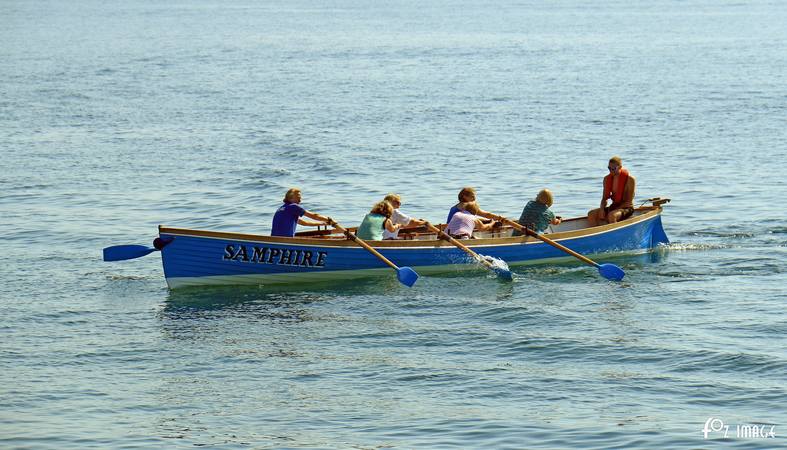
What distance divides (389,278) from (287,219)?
196cm

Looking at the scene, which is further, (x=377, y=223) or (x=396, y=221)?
(x=396, y=221)

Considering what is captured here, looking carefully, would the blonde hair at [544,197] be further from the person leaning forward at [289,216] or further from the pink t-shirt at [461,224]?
the person leaning forward at [289,216]

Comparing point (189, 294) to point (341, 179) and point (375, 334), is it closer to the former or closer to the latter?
point (375, 334)

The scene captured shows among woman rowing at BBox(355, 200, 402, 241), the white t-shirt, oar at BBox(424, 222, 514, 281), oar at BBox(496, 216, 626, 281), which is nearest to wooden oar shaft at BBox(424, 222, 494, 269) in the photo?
oar at BBox(424, 222, 514, 281)

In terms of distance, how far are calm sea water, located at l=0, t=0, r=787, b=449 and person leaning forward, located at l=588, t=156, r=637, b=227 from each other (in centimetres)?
99

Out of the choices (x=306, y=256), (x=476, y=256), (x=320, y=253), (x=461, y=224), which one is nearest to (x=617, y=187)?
(x=461, y=224)

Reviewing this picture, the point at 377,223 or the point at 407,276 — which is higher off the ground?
the point at 377,223

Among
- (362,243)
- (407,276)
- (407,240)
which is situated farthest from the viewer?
(407,240)

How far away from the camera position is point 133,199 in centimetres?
2841

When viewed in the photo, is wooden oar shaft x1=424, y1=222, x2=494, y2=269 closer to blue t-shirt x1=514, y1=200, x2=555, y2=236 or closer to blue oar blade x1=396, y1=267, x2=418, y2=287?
blue oar blade x1=396, y1=267, x2=418, y2=287

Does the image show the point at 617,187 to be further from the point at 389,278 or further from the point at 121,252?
the point at 121,252

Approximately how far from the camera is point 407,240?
19.9 m

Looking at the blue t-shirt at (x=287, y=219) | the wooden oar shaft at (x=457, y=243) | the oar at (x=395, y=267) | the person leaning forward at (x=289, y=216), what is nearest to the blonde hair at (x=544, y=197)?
the wooden oar shaft at (x=457, y=243)

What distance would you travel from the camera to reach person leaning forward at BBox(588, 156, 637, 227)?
71.3 feet
